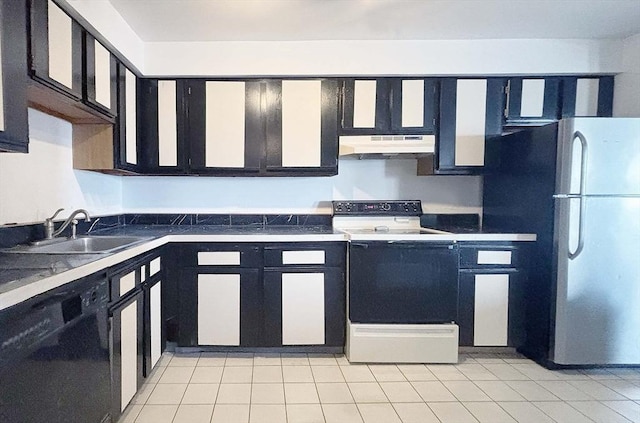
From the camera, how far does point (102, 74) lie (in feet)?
7.11

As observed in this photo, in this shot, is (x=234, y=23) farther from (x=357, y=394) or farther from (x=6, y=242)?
(x=357, y=394)

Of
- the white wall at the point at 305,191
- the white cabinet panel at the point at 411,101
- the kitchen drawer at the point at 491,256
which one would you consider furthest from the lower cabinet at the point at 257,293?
the white cabinet panel at the point at 411,101

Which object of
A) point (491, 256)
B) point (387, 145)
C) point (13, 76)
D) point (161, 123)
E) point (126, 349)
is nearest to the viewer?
point (13, 76)

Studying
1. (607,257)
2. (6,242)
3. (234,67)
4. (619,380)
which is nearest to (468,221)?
(607,257)

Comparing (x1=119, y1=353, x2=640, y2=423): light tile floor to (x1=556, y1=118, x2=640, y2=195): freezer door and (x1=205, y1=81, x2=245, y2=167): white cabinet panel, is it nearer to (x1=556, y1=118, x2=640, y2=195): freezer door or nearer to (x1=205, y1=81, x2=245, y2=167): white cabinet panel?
(x1=556, y1=118, x2=640, y2=195): freezer door

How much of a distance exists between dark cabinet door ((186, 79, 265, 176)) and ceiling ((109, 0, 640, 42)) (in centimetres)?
36

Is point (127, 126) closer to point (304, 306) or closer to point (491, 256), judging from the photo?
point (304, 306)

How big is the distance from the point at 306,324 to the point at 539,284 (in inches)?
64.3

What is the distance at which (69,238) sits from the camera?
209 centimetres

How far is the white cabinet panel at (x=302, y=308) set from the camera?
256 centimetres

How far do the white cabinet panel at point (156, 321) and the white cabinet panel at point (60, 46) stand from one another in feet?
4.04

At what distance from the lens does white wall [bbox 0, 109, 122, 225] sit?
1.80 m

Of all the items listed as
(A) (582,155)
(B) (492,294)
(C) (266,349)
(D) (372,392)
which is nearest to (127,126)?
(C) (266,349)

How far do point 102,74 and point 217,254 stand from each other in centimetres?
131
